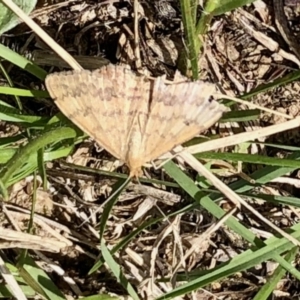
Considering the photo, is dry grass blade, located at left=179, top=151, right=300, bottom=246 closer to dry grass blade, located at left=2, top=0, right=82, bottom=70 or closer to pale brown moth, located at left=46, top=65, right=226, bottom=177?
pale brown moth, located at left=46, top=65, right=226, bottom=177

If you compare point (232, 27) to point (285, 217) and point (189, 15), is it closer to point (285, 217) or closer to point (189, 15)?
point (189, 15)

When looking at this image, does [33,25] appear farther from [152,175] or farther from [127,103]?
[152,175]

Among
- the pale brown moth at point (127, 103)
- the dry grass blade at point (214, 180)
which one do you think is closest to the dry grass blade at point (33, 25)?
the pale brown moth at point (127, 103)

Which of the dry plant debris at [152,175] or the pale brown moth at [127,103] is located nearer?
the pale brown moth at [127,103]

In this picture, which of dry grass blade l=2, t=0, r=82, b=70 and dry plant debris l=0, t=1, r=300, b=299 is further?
dry plant debris l=0, t=1, r=300, b=299

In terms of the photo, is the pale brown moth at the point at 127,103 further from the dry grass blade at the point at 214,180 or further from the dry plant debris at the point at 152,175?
the dry plant debris at the point at 152,175

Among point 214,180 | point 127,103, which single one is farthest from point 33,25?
point 214,180

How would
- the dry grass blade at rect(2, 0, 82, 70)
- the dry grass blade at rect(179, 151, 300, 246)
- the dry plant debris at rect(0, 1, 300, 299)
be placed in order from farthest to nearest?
1. the dry plant debris at rect(0, 1, 300, 299)
2. the dry grass blade at rect(179, 151, 300, 246)
3. the dry grass blade at rect(2, 0, 82, 70)

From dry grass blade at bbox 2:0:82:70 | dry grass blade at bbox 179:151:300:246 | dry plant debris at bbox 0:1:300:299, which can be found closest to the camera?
dry grass blade at bbox 2:0:82:70

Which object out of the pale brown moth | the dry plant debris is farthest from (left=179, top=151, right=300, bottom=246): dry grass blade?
the dry plant debris
